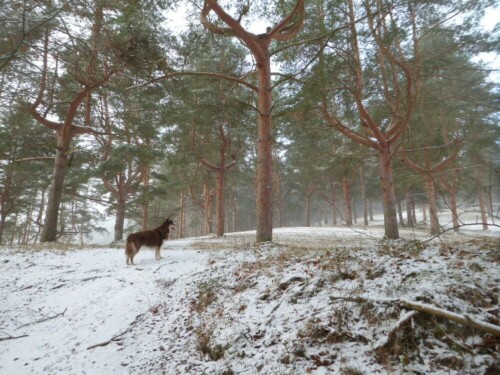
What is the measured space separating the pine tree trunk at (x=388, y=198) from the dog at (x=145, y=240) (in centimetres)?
972

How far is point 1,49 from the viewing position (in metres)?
8.95

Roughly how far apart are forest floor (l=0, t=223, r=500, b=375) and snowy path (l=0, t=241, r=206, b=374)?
0.03m

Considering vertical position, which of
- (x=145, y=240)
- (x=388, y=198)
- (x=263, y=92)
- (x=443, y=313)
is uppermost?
(x=263, y=92)

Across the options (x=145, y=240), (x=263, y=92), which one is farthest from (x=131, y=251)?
(x=263, y=92)

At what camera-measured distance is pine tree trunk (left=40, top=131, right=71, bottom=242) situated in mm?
13211

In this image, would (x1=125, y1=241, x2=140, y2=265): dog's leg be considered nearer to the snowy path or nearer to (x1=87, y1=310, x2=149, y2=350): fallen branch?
the snowy path

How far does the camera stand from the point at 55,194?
43.6ft

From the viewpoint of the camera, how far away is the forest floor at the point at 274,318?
271cm

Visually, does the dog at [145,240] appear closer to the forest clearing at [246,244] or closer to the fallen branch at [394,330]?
the forest clearing at [246,244]

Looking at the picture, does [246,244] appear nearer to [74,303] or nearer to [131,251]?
[131,251]

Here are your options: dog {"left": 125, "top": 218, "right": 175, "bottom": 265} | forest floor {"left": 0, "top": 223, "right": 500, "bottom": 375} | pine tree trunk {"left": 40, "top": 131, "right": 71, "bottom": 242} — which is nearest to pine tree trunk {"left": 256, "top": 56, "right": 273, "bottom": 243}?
forest floor {"left": 0, "top": 223, "right": 500, "bottom": 375}

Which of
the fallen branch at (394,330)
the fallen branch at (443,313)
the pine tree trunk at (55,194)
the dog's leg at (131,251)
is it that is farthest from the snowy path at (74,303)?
the pine tree trunk at (55,194)

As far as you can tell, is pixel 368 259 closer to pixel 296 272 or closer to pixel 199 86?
pixel 296 272

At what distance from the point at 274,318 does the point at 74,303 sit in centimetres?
456
